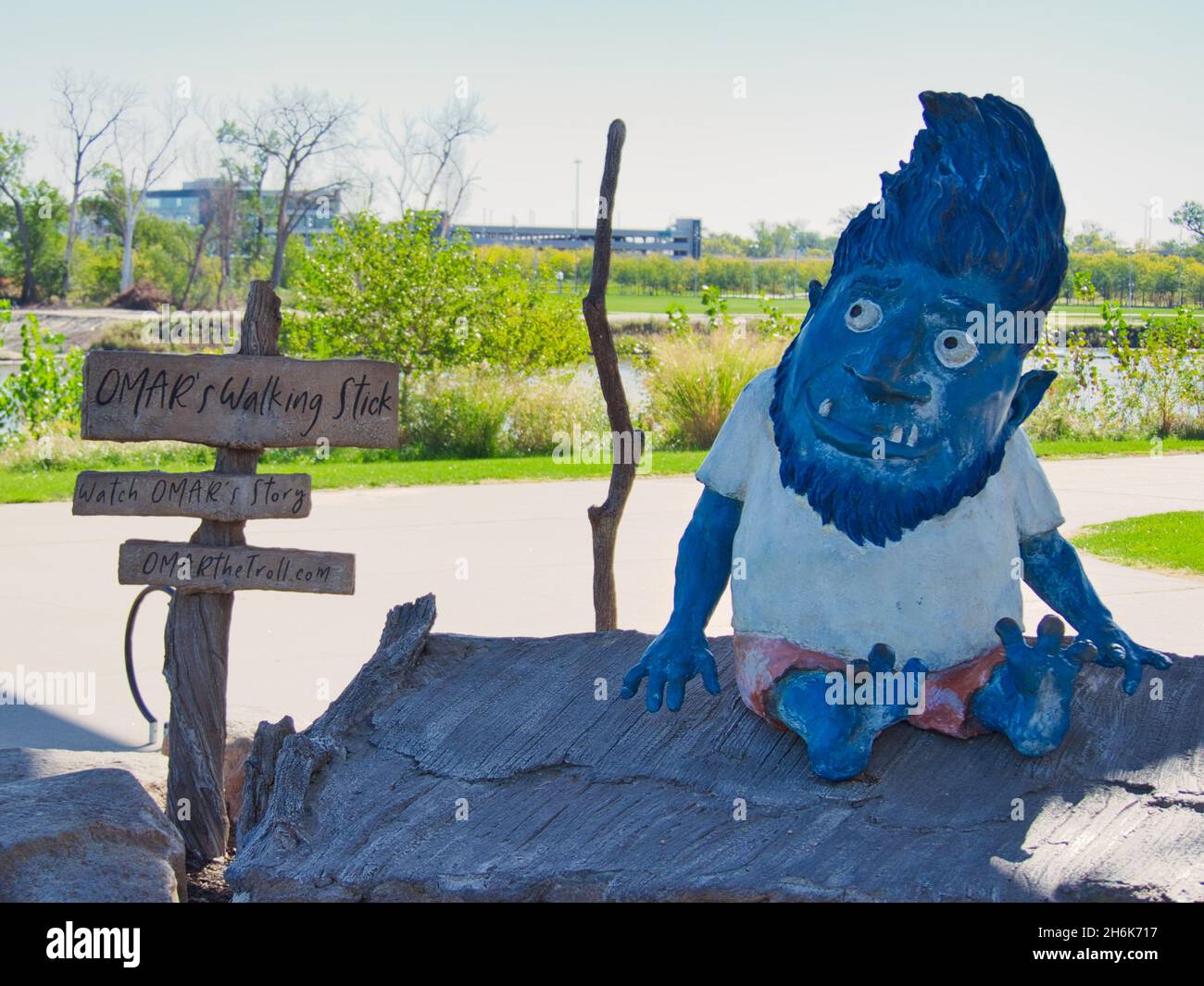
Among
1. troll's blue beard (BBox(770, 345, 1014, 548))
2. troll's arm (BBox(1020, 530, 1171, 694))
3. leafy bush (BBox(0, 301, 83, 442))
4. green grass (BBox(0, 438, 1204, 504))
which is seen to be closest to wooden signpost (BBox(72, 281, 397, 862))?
troll's blue beard (BBox(770, 345, 1014, 548))

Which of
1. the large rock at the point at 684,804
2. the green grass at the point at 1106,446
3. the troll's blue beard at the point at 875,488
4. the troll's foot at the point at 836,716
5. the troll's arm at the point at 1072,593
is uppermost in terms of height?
the troll's blue beard at the point at 875,488

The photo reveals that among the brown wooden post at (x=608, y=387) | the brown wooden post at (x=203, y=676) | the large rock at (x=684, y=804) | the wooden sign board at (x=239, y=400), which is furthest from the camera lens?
the brown wooden post at (x=608, y=387)

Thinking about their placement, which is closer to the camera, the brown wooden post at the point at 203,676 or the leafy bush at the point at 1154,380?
the brown wooden post at the point at 203,676

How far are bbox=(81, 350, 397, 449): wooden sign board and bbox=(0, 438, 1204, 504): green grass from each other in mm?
7520

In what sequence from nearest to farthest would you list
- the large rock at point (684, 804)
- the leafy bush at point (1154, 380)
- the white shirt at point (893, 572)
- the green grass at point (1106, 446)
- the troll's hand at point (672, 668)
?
the large rock at point (684, 804) → the white shirt at point (893, 572) → the troll's hand at point (672, 668) → the green grass at point (1106, 446) → the leafy bush at point (1154, 380)

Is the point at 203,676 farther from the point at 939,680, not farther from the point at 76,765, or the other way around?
the point at 939,680

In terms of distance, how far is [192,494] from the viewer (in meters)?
3.59

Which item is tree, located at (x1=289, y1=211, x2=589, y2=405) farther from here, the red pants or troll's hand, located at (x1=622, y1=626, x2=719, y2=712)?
the red pants

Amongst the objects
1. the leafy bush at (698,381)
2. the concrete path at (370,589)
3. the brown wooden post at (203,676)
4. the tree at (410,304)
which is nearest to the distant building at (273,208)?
the tree at (410,304)

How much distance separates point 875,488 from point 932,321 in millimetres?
332

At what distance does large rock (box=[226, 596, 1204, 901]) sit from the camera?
7.47 feet

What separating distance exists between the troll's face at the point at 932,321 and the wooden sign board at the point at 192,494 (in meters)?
1.54

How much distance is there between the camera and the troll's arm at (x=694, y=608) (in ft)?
9.23

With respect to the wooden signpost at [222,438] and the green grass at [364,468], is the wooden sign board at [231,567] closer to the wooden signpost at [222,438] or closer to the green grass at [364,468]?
the wooden signpost at [222,438]
